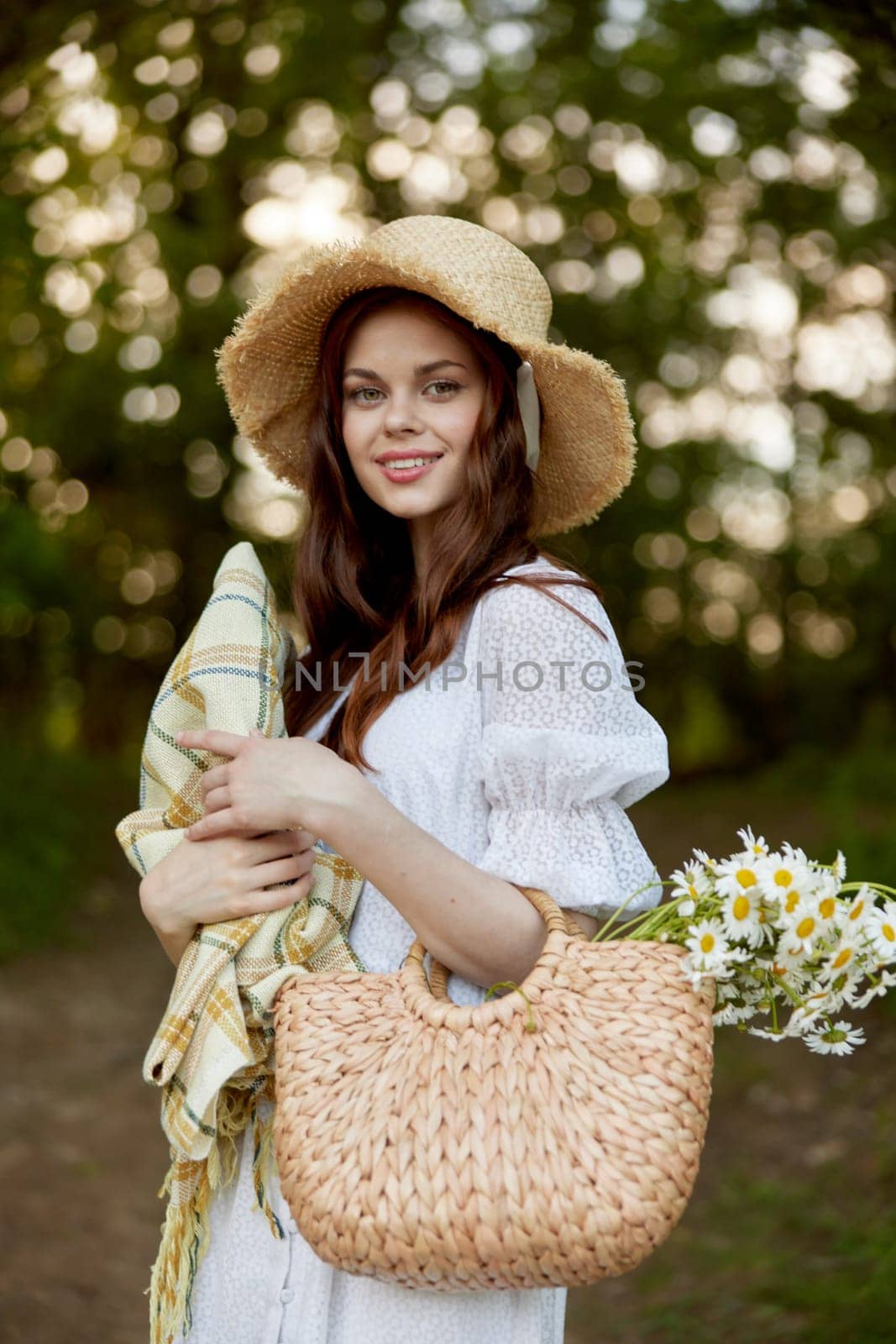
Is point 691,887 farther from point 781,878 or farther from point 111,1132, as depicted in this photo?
point 111,1132

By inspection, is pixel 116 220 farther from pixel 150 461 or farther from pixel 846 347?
pixel 846 347

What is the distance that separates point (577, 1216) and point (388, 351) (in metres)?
1.16

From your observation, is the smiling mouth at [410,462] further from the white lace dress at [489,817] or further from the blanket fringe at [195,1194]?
the blanket fringe at [195,1194]

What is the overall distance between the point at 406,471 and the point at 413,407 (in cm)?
9

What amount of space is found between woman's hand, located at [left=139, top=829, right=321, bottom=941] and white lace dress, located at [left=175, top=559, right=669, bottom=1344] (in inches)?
6.7

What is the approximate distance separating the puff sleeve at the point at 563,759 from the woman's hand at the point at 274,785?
0.67ft

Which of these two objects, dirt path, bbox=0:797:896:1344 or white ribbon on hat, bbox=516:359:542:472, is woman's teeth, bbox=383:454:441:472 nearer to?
white ribbon on hat, bbox=516:359:542:472

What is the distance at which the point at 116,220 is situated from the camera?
8.31 metres

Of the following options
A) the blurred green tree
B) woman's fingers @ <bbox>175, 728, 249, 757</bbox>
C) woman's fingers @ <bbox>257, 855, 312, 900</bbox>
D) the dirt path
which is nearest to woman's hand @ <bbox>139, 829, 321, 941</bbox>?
woman's fingers @ <bbox>257, 855, 312, 900</bbox>

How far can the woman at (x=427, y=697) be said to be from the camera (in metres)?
1.55

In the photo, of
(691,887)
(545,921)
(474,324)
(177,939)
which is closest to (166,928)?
(177,939)

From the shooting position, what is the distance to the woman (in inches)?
61.0

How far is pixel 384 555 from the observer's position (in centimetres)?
212

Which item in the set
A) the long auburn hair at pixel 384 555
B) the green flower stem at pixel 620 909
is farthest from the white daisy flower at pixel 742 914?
the long auburn hair at pixel 384 555
